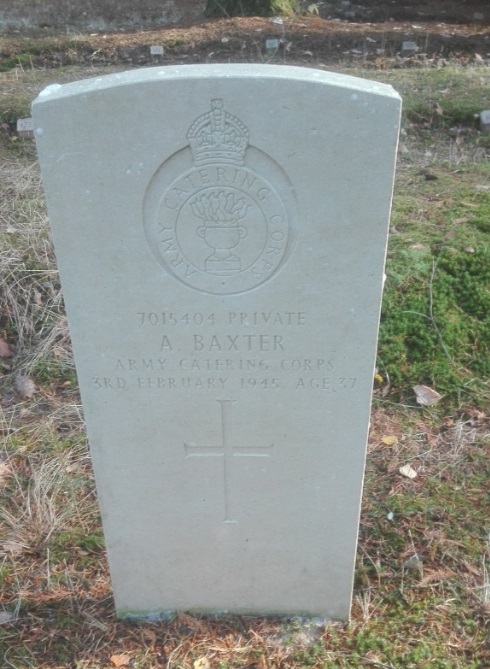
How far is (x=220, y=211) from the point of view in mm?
1670

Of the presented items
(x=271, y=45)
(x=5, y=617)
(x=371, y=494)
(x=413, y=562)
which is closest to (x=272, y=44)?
(x=271, y=45)

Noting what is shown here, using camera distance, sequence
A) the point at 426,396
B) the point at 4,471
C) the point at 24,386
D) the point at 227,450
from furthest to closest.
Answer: the point at 24,386 → the point at 426,396 → the point at 4,471 → the point at 227,450

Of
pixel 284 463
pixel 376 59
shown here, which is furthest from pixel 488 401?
pixel 376 59

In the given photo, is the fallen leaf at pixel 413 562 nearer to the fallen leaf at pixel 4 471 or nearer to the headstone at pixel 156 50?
the fallen leaf at pixel 4 471

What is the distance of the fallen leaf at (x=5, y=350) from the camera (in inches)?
149

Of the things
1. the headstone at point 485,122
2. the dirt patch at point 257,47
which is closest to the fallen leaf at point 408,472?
the headstone at point 485,122

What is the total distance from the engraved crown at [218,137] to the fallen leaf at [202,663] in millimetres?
1765

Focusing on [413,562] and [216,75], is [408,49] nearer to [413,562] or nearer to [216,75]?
[413,562]

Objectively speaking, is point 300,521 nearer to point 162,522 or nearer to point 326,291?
point 162,522

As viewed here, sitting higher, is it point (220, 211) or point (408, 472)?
point (220, 211)

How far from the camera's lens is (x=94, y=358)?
1.92m

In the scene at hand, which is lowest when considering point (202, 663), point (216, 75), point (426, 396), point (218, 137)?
point (202, 663)

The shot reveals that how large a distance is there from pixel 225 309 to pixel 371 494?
1.55m

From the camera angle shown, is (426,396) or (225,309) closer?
(225,309)
